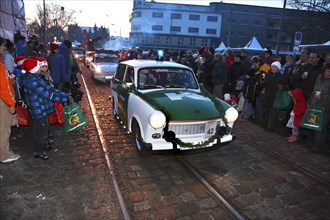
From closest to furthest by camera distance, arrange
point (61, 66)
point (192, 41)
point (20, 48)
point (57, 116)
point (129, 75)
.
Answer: point (129, 75) < point (57, 116) < point (61, 66) < point (20, 48) < point (192, 41)

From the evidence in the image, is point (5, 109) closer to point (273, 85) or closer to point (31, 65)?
point (31, 65)

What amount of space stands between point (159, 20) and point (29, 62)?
216 ft

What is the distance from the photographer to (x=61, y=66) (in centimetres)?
724

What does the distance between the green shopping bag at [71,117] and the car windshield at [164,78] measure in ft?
4.56

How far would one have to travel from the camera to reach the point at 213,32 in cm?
6750

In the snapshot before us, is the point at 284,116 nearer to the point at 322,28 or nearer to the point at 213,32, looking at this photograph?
the point at 322,28

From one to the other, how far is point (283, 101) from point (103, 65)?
10095 mm

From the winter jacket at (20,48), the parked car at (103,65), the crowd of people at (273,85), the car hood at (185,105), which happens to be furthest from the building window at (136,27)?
the car hood at (185,105)

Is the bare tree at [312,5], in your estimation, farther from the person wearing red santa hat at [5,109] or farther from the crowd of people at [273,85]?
the person wearing red santa hat at [5,109]

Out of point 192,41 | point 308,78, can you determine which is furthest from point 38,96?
point 192,41

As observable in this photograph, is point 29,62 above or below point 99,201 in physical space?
above

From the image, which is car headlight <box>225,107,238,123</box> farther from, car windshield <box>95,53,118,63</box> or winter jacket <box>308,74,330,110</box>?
A: car windshield <box>95,53,118,63</box>

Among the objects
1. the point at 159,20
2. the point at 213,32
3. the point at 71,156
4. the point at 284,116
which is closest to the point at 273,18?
the point at 213,32

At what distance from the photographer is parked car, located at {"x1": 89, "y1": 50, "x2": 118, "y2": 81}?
45.5 ft
